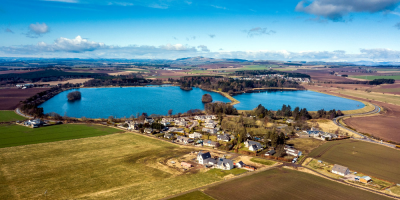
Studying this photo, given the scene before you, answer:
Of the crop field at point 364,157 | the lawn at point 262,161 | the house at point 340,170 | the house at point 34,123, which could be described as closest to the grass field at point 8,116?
the house at point 34,123

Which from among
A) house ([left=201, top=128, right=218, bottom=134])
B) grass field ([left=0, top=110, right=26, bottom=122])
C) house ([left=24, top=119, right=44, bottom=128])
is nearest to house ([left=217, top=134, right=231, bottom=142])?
house ([left=201, top=128, right=218, bottom=134])

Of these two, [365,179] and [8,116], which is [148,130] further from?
[8,116]

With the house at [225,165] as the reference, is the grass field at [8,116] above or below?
above

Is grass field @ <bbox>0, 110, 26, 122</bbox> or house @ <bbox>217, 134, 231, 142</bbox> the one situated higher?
grass field @ <bbox>0, 110, 26, 122</bbox>

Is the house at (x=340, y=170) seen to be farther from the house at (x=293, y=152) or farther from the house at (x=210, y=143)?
the house at (x=210, y=143)

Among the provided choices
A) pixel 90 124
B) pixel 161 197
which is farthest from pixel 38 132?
pixel 161 197

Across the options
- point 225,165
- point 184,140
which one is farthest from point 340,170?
point 184,140

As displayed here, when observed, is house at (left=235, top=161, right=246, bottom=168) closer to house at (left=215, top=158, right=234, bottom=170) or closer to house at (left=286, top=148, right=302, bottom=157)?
house at (left=215, top=158, right=234, bottom=170)
